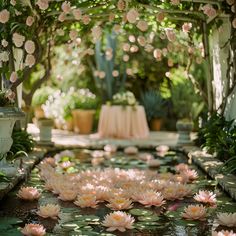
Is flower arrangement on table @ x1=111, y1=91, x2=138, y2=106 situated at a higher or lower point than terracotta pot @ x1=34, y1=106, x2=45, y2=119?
higher

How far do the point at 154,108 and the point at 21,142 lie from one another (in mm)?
5942

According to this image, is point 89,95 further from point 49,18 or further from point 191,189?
point 191,189

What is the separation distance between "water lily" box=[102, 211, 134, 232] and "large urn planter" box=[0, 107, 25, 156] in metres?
1.71

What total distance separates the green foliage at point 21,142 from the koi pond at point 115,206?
95cm

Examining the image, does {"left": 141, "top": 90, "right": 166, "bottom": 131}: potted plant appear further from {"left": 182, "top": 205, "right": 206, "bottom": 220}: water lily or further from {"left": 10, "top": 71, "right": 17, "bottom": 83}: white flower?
{"left": 182, "top": 205, "right": 206, "bottom": 220}: water lily

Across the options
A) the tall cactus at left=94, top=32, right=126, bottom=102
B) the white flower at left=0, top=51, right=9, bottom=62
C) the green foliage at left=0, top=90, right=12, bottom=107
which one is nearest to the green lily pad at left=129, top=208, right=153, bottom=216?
the green foliage at left=0, top=90, right=12, bottom=107

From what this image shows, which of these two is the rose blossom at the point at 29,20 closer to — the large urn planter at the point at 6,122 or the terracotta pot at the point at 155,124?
the large urn planter at the point at 6,122

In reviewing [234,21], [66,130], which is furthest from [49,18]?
[66,130]

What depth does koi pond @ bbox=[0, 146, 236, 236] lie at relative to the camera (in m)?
2.91

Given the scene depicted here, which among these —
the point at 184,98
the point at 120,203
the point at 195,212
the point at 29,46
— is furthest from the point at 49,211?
the point at 184,98

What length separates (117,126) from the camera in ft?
31.2

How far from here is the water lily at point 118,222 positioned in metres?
2.82

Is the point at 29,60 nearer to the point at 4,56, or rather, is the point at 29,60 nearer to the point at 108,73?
the point at 4,56

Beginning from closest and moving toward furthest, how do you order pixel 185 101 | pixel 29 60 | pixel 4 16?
pixel 4 16, pixel 29 60, pixel 185 101
